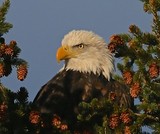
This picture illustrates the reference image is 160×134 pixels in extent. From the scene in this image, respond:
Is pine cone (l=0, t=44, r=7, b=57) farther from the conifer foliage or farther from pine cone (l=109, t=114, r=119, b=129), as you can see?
pine cone (l=109, t=114, r=119, b=129)

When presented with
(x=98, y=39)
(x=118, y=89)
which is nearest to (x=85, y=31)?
(x=98, y=39)

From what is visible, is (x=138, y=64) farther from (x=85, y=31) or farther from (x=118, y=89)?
(x=85, y=31)

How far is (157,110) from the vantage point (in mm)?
5355

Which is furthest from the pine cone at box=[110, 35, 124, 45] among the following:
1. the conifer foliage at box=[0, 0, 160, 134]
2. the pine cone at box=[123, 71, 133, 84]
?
the pine cone at box=[123, 71, 133, 84]

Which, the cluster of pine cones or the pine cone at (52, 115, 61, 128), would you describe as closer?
the cluster of pine cones

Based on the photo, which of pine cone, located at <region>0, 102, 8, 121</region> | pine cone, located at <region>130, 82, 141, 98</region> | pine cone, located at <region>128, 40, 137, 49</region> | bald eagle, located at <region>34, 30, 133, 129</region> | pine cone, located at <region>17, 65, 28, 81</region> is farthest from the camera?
bald eagle, located at <region>34, 30, 133, 129</region>

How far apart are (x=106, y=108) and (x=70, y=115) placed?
2375 mm

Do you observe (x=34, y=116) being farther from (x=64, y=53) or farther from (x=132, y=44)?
(x=64, y=53)

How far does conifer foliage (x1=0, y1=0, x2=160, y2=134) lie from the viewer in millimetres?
4805

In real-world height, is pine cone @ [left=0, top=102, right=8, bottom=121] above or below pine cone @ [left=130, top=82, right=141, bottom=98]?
below

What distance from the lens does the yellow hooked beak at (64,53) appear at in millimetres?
8727

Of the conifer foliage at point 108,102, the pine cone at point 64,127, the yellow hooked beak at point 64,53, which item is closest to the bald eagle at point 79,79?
the yellow hooked beak at point 64,53

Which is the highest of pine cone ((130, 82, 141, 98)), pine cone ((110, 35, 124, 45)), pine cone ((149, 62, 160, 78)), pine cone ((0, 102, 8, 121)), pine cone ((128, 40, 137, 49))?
pine cone ((110, 35, 124, 45))

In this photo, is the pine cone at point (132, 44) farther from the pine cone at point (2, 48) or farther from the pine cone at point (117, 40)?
the pine cone at point (2, 48)
